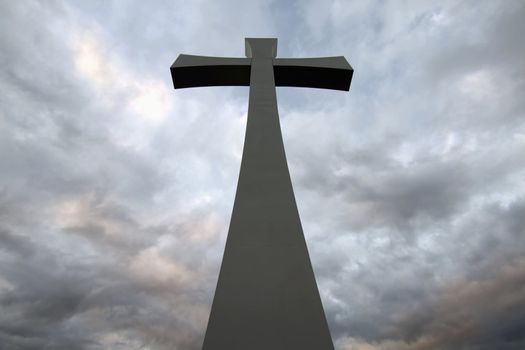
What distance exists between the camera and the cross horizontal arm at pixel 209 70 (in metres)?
8.39

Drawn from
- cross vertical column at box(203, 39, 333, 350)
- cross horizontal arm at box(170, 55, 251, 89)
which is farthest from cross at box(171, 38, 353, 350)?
cross horizontal arm at box(170, 55, 251, 89)

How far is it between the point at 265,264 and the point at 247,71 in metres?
4.76

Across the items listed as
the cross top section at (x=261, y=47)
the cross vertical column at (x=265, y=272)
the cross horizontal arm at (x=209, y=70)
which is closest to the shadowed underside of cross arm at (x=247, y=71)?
the cross horizontal arm at (x=209, y=70)

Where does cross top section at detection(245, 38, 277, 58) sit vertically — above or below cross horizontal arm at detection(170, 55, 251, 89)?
above

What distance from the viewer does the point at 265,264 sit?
17.2 ft

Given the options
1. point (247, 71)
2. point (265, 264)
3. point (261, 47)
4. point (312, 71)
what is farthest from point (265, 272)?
point (261, 47)

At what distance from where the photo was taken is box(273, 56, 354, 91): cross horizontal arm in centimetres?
853

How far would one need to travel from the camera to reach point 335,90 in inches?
374

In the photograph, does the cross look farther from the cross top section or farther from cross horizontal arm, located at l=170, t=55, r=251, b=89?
the cross top section

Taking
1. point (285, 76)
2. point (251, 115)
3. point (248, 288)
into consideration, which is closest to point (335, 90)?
point (285, 76)

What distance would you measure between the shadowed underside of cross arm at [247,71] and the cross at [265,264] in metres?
0.91

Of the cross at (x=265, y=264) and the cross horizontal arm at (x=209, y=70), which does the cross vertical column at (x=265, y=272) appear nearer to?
the cross at (x=265, y=264)

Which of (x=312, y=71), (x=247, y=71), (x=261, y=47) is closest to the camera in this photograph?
Result: (x=247, y=71)

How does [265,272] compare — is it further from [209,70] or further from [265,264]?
[209,70]
